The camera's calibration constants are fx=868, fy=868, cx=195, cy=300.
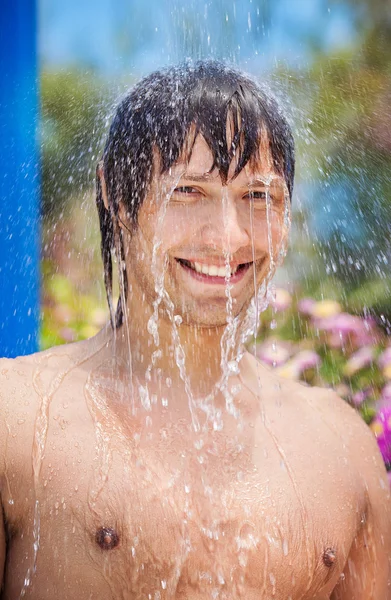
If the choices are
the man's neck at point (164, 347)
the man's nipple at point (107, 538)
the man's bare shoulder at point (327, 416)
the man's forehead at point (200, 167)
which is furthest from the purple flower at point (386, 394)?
the man's nipple at point (107, 538)

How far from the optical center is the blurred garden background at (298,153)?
119 inches

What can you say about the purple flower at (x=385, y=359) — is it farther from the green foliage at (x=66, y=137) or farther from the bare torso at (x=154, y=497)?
the green foliage at (x=66, y=137)

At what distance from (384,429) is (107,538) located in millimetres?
1286

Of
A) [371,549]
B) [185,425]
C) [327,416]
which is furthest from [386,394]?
[185,425]

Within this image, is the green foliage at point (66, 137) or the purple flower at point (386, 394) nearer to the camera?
the green foliage at point (66, 137)

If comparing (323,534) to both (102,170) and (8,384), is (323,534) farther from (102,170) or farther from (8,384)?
(102,170)

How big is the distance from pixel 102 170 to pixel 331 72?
2.05 metres

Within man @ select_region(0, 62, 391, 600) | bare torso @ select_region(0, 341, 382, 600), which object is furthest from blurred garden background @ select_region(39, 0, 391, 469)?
bare torso @ select_region(0, 341, 382, 600)

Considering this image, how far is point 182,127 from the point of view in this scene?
1859mm

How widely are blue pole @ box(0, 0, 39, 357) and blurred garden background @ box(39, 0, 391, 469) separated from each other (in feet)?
0.32

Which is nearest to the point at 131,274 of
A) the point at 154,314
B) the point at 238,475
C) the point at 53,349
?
the point at 154,314

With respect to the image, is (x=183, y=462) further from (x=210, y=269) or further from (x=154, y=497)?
(x=210, y=269)

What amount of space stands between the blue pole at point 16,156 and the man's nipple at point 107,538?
1164 mm

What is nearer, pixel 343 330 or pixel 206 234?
pixel 206 234
